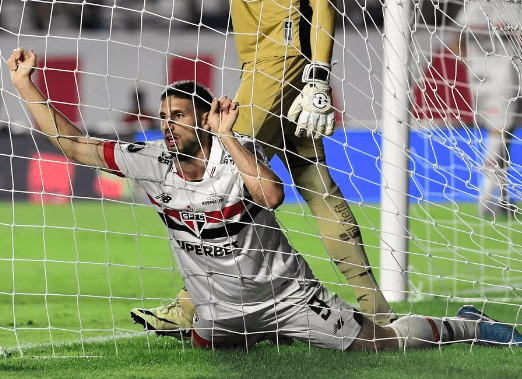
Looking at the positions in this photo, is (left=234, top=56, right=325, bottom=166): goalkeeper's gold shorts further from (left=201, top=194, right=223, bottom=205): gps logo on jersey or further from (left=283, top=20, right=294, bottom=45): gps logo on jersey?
(left=201, top=194, right=223, bottom=205): gps logo on jersey

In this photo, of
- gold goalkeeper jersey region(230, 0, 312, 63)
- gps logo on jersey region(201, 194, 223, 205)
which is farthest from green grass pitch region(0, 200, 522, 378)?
gold goalkeeper jersey region(230, 0, 312, 63)

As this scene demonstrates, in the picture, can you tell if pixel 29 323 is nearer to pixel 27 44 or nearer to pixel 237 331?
pixel 237 331

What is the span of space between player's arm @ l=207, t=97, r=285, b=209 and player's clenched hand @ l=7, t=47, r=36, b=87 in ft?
2.01

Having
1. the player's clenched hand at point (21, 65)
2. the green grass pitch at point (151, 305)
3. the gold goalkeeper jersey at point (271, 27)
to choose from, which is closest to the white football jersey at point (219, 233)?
the green grass pitch at point (151, 305)

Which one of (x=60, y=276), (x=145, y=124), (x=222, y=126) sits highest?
(x=222, y=126)

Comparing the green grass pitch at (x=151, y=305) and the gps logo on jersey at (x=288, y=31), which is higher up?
the gps logo on jersey at (x=288, y=31)

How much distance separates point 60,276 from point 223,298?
2702mm

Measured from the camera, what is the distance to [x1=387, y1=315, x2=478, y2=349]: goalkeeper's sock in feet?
9.37

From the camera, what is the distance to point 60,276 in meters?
5.22

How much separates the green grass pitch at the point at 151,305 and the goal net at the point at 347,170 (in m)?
0.02

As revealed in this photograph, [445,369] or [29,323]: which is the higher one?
[445,369]

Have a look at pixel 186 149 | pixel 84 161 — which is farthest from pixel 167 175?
pixel 84 161

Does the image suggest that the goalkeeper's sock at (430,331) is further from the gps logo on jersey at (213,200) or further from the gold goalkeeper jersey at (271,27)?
the gold goalkeeper jersey at (271,27)

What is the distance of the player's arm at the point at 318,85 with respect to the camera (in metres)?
2.79
